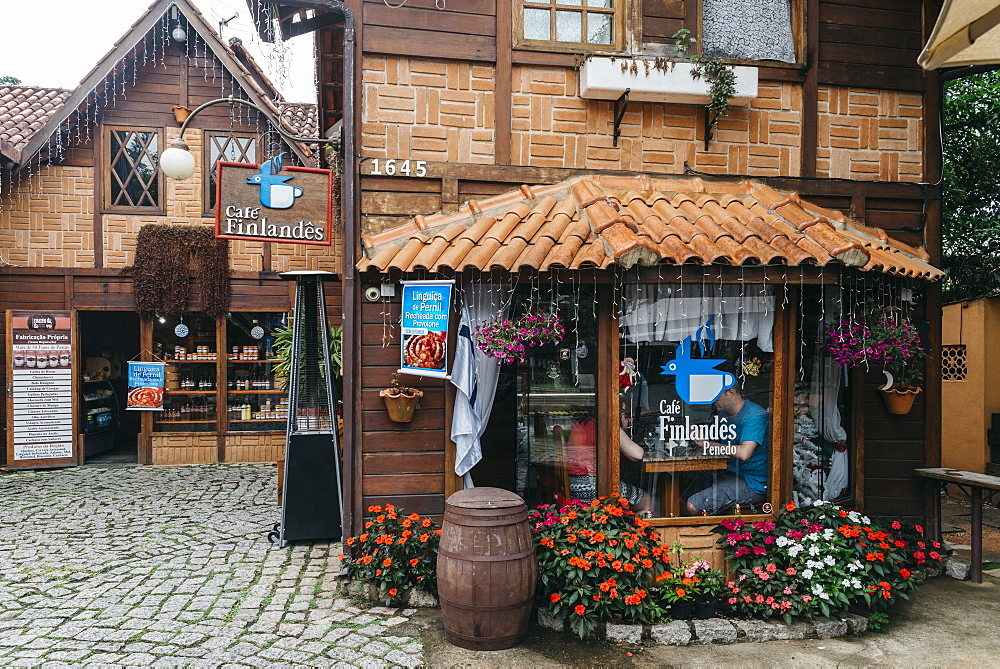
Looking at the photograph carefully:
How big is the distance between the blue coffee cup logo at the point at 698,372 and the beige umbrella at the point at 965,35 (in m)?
2.49

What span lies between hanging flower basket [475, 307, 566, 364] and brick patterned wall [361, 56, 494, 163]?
68.5 inches

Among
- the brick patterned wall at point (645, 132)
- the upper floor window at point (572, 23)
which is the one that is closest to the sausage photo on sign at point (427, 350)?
the brick patterned wall at point (645, 132)

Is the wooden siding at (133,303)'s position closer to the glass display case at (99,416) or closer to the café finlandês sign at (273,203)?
the glass display case at (99,416)

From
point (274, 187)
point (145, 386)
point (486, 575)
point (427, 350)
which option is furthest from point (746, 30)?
point (145, 386)

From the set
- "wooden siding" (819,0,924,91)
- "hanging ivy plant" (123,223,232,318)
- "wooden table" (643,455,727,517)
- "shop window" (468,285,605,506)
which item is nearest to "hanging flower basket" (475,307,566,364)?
"shop window" (468,285,605,506)

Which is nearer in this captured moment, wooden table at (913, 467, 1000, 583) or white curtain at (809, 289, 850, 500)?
wooden table at (913, 467, 1000, 583)

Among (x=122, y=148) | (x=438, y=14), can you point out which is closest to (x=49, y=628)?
(x=438, y=14)

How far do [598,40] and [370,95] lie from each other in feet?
7.44

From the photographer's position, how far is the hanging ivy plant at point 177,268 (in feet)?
35.1

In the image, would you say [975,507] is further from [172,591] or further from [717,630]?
[172,591]

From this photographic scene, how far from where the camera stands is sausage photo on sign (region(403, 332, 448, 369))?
5.51 m

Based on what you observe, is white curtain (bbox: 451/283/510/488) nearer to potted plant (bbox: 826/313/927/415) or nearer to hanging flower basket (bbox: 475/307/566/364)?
hanging flower basket (bbox: 475/307/566/364)

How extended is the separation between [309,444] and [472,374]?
7.43ft

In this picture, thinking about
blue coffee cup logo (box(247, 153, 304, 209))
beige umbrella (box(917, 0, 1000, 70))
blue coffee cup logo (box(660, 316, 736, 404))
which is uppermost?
beige umbrella (box(917, 0, 1000, 70))
